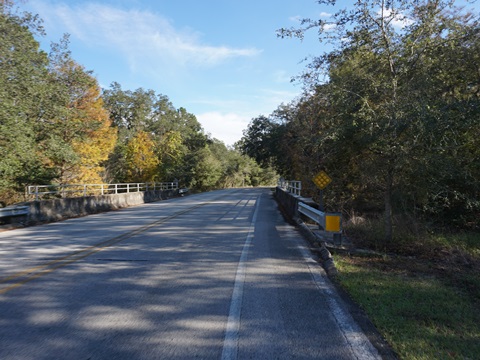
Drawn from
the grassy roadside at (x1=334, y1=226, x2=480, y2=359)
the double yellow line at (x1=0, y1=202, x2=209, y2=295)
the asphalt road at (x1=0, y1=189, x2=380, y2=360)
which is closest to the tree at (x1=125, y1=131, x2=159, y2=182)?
the double yellow line at (x1=0, y1=202, x2=209, y2=295)

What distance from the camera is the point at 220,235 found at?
32.8 feet

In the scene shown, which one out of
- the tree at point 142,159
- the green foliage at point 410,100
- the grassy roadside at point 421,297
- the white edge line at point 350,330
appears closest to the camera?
the white edge line at point 350,330

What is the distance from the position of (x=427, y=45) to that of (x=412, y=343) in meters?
7.00

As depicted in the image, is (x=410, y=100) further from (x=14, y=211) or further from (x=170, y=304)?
(x=14, y=211)

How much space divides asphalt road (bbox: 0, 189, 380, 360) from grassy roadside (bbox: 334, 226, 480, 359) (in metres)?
0.38

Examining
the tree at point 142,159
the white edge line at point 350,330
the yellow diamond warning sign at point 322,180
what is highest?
the tree at point 142,159

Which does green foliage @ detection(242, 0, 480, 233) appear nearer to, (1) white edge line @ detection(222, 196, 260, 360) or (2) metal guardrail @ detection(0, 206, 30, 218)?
(1) white edge line @ detection(222, 196, 260, 360)

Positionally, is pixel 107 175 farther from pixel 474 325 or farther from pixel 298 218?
pixel 474 325

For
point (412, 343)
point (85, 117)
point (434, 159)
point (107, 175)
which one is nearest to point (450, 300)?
point (412, 343)

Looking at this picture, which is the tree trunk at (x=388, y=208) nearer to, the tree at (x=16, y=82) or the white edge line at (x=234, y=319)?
the white edge line at (x=234, y=319)

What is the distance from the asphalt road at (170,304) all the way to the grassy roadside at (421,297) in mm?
378

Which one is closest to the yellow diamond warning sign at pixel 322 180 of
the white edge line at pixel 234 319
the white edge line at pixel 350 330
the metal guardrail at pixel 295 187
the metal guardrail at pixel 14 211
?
the metal guardrail at pixel 295 187

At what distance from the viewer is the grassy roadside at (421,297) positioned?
3496 millimetres

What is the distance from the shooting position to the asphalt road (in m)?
3.47
